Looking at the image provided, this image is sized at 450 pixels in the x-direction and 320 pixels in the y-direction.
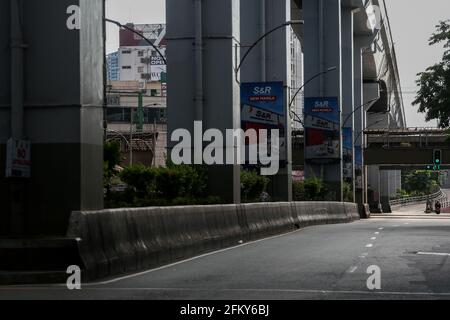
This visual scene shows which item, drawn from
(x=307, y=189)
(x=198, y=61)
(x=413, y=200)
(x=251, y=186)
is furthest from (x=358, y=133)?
(x=413, y=200)

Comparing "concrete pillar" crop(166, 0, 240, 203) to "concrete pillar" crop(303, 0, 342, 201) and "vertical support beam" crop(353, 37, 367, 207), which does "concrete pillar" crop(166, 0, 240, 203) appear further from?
"vertical support beam" crop(353, 37, 367, 207)

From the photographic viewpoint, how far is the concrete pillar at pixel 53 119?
14.8 metres

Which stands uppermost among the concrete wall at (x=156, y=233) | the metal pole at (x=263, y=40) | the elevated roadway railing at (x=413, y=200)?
the metal pole at (x=263, y=40)

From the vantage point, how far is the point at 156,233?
1686 cm

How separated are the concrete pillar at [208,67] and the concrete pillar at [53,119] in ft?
39.8

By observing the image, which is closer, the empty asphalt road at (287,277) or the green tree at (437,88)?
the empty asphalt road at (287,277)

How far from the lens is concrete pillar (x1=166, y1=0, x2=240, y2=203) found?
27141mm

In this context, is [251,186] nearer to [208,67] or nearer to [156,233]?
[208,67]

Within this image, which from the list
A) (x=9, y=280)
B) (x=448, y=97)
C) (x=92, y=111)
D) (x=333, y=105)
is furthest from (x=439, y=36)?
(x=9, y=280)

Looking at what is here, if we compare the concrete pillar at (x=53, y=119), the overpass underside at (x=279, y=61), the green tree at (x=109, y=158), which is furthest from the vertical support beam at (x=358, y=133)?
the concrete pillar at (x=53, y=119)

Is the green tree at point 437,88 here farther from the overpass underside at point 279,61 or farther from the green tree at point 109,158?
the green tree at point 109,158
